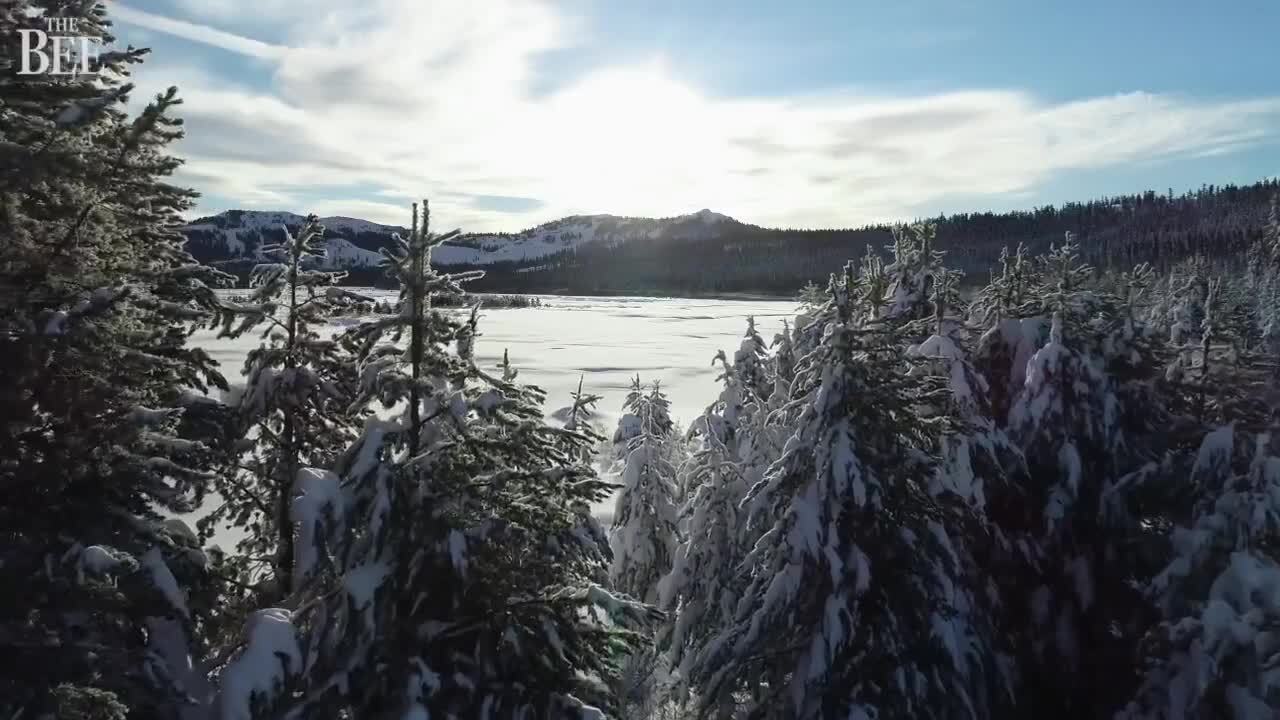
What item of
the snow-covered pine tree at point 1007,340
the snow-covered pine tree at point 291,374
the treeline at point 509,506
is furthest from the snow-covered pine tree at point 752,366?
the snow-covered pine tree at point 291,374

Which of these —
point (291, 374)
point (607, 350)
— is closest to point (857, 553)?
point (291, 374)

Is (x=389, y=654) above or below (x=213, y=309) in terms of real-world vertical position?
below

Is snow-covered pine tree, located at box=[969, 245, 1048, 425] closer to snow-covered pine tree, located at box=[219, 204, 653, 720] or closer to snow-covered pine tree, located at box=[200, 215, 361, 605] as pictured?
snow-covered pine tree, located at box=[219, 204, 653, 720]

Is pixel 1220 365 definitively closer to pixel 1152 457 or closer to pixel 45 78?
pixel 1152 457

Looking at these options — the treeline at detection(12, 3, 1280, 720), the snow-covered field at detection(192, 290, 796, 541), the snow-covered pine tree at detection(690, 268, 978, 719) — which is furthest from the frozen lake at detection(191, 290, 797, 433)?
the snow-covered pine tree at detection(690, 268, 978, 719)

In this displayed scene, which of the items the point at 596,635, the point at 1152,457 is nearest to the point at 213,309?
the point at 596,635
